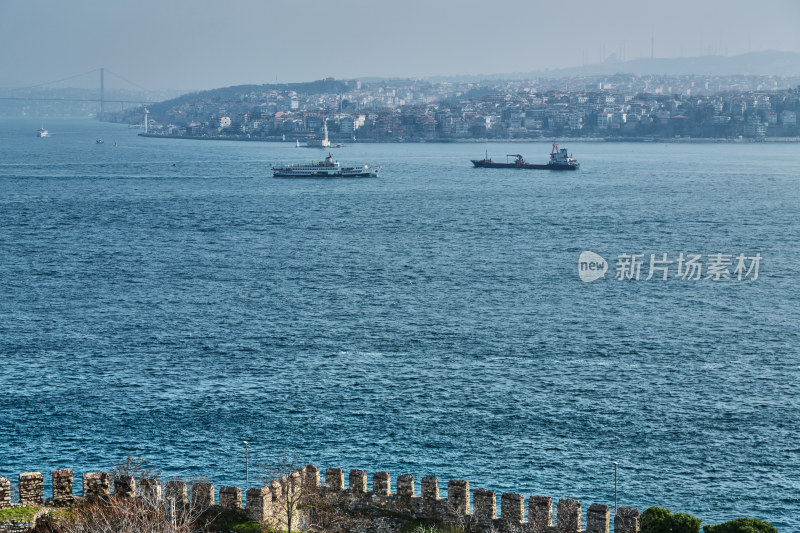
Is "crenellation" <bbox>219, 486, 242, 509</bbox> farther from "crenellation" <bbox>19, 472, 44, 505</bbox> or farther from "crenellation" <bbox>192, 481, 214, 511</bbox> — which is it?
"crenellation" <bbox>19, 472, 44, 505</bbox>

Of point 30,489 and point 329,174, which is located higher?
point 329,174

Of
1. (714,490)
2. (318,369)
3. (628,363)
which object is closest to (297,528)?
(714,490)

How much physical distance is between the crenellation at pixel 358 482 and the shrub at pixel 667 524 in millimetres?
6309

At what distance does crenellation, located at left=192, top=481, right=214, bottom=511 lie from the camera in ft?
75.5

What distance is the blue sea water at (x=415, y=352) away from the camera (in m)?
36.2

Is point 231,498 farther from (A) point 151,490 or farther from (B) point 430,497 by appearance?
(B) point 430,497

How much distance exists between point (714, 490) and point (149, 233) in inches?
2782

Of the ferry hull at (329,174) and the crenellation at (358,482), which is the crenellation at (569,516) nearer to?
the crenellation at (358,482)

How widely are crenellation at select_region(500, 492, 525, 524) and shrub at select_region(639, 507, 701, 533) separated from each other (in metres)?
3.06

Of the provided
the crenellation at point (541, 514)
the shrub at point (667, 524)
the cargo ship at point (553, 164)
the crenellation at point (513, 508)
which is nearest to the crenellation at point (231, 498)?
the crenellation at point (513, 508)

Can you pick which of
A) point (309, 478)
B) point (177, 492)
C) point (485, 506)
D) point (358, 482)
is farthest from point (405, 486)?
point (177, 492)

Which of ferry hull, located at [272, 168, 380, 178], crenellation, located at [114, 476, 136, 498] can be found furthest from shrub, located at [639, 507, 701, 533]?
ferry hull, located at [272, 168, 380, 178]

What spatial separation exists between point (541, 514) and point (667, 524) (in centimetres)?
329

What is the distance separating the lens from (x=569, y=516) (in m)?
21.9
